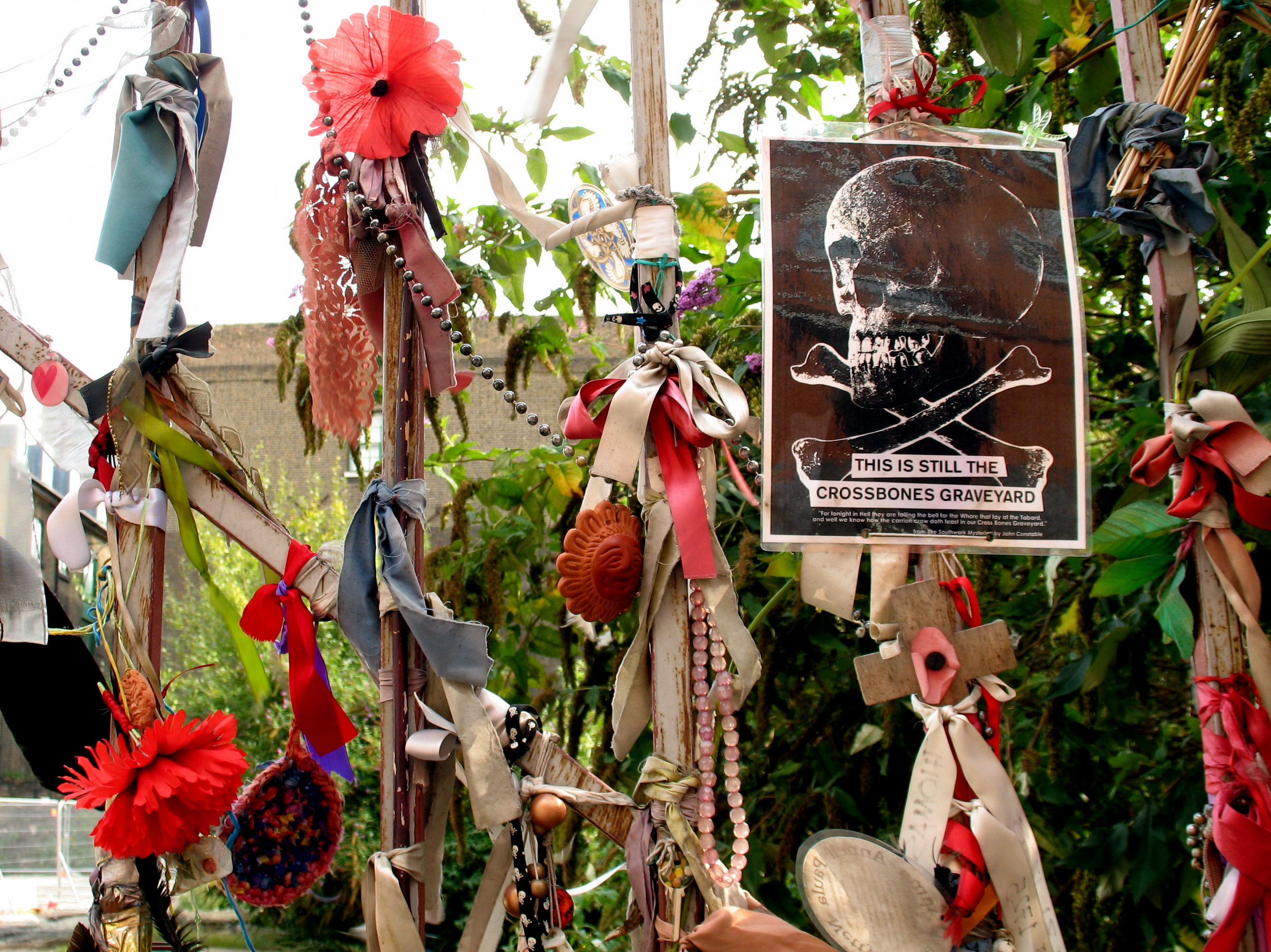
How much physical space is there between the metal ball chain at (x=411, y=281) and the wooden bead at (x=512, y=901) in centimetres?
33

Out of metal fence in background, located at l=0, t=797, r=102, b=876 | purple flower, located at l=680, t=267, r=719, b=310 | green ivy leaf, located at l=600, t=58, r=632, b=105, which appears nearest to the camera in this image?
→ purple flower, located at l=680, t=267, r=719, b=310

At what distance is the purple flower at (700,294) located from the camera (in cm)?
151

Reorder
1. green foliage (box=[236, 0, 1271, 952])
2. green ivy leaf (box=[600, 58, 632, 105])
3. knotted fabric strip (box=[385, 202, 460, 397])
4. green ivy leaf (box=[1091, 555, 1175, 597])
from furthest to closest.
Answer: green ivy leaf (box=[600, 58, 632, 105])
green foliage (box=[236, 0, 1271, 952])
green ivy leaf (box=[1091, 555, 1175, 597])
knotted fabric strip (box=[385, 202, 460, 397])

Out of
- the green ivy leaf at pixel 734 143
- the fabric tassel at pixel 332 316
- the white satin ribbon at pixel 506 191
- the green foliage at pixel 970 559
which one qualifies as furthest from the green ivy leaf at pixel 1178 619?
the green ivy leaf at pixel 734 143

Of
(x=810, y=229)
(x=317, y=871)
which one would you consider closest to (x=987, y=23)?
(x=810, y=229)

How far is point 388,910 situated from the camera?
0.76 metres

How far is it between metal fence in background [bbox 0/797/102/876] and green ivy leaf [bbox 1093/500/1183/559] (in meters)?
4.57

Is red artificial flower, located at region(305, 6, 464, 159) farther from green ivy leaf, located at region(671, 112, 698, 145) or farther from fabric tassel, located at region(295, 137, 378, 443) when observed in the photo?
green ivy leaf, located at region(671, 112, 698, 145)

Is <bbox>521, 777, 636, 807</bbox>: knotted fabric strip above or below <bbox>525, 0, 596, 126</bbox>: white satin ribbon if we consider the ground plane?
below

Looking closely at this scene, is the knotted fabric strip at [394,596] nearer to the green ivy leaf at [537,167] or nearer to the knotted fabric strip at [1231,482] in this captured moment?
the knotted fabric strip at [1231,482]

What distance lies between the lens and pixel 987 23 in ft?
3.36

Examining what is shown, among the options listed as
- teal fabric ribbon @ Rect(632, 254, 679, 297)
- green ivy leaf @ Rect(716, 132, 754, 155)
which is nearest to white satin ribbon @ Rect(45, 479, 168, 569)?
teal fabric ribbon @ Rect(632, 254, 679, 297)

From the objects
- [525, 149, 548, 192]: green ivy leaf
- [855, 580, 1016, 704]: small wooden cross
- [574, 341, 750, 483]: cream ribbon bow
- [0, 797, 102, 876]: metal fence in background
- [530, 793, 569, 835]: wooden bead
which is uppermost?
[525, 149, 548, 192]: green ivy leaf

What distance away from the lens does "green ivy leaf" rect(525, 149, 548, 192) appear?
1750 millimetres
